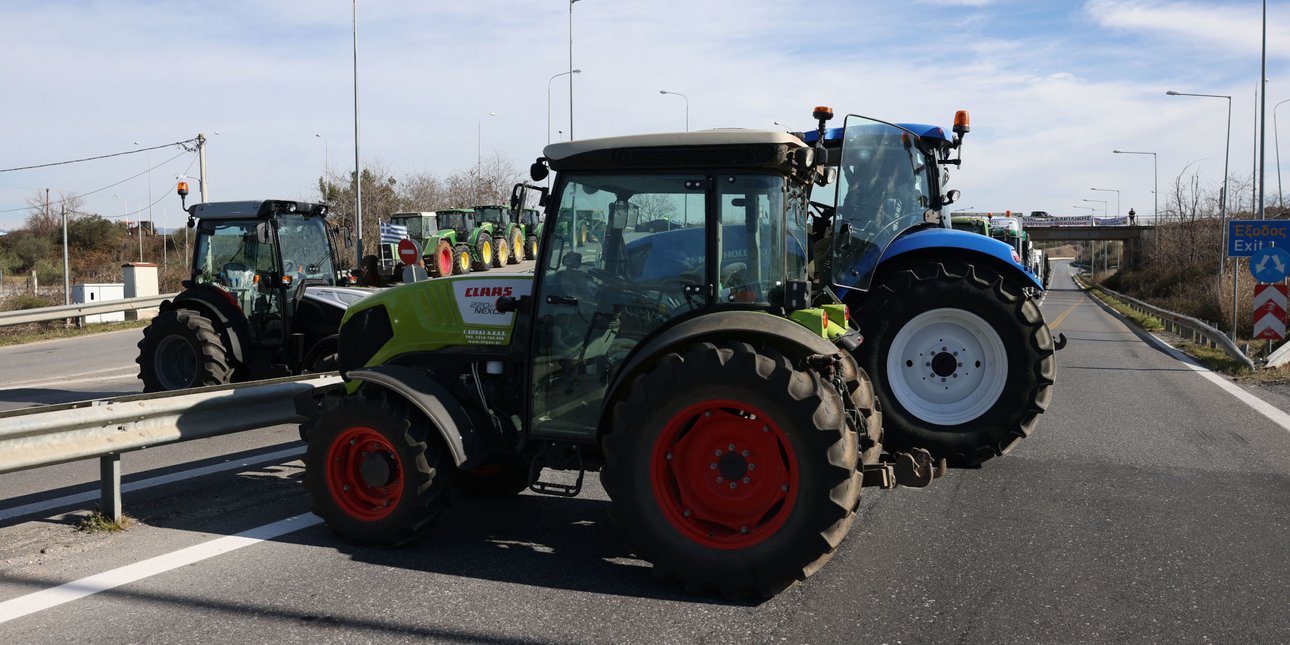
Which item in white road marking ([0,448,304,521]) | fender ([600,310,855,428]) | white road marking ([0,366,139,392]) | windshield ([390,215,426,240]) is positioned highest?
windshield ([390,215,426,240])

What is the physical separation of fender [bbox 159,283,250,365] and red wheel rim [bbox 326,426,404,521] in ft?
20.2

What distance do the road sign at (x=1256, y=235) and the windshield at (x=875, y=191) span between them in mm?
10707

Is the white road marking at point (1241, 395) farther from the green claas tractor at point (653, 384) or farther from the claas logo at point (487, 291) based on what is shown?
the claas logo at point (487, 291)

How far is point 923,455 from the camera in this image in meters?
4.88

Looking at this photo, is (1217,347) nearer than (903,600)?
No

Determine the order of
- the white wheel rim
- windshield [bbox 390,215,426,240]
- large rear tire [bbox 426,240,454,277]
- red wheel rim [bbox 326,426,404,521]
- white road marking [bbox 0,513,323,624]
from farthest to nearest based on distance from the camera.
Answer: windshield [bbox 390,215,426,240]
large rear tire [bbox 426,240,454,277]
the white wheel rim
red wheel rim [bbox 326,426,404,521]
white road marking [bbox 0,513,323,624]

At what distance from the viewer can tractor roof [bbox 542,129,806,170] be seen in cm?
461

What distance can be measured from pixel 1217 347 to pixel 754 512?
18903mm

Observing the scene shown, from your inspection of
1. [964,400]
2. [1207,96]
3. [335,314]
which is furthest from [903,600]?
[1207,96]

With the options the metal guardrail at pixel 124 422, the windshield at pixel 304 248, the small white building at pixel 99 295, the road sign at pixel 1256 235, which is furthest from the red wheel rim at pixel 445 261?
the metal guardrail at pixel 124 422

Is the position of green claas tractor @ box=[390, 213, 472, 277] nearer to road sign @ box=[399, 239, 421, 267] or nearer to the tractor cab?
road sign @ box=[399, 239, 421, 267]

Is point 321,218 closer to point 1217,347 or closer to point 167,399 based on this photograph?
point 167,399

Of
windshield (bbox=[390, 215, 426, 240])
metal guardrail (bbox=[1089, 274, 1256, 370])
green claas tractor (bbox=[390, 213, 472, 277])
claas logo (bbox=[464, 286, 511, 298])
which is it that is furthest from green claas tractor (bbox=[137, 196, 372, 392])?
windshield (bbox=[390, 215, 426, 240])

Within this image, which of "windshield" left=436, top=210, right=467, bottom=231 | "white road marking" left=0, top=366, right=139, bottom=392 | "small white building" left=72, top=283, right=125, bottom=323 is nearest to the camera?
"white road marking" left=0, top=366, right=139, bottom=392
